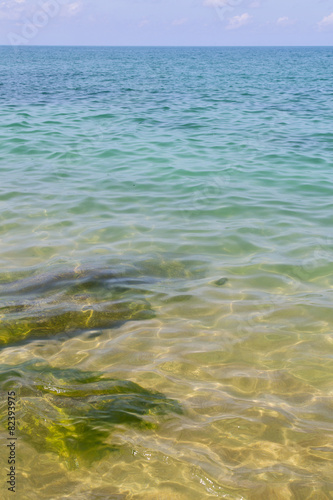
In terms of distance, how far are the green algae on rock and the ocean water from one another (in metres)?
0.01

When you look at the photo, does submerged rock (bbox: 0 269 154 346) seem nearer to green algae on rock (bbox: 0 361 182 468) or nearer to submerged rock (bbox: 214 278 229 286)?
green algae on rock (bbox: 0 361 182 468)

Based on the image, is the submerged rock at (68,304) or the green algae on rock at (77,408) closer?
the green algae on rock at (77,408)

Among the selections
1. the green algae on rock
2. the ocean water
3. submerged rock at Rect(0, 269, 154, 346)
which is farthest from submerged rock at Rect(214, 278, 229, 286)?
the green algae on rock

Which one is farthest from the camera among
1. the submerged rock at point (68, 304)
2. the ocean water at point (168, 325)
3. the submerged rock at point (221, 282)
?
the submerged rock at point (221, 282)

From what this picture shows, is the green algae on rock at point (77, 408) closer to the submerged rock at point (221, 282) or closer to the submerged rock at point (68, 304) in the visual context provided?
the submerged rock at point (68, 304)

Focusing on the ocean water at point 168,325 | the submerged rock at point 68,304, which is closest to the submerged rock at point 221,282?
the ocean water at point 168,325

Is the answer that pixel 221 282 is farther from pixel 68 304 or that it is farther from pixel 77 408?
pixel 77 408

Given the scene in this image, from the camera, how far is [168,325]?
4.41 m

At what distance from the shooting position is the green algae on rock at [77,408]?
2791 millimetres

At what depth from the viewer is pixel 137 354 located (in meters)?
3.94

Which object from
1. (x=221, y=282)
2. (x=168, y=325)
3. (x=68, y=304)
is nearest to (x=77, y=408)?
(x=168, y=325)

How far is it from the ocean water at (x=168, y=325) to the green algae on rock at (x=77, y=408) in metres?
0.01

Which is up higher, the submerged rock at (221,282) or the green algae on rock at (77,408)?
the green algae on rock at (77,408)

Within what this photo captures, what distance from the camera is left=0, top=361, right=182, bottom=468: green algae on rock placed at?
2.79 metres
